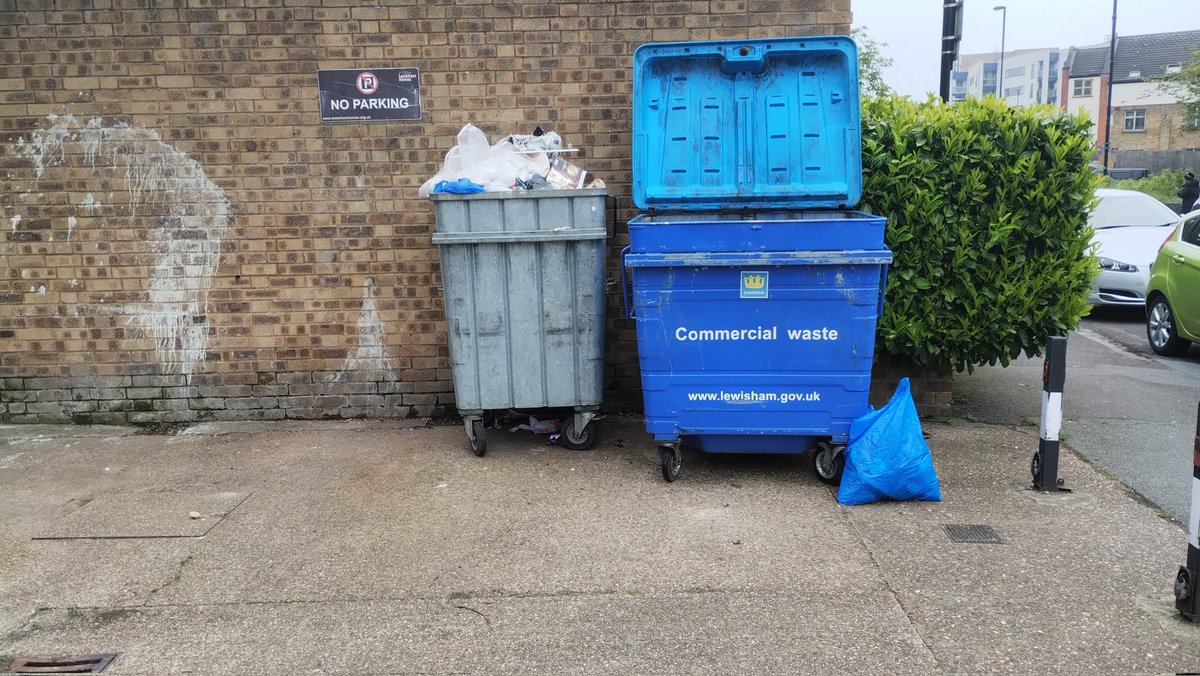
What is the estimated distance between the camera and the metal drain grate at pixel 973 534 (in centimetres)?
419

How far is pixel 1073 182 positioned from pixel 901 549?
9.44ft

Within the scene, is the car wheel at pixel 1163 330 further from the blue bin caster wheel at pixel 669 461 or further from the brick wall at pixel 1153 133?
the brick wall at pixel 1153 133

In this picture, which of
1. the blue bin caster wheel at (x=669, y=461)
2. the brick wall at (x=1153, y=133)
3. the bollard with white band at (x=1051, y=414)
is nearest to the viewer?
the bollard with white band at (x=1051, y=414)


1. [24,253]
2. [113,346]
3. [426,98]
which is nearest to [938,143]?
[426,98]

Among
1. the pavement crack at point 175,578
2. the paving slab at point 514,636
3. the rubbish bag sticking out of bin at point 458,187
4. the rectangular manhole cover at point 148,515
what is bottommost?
the paving slab at point 514,636

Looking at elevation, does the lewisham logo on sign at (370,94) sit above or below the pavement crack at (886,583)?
above

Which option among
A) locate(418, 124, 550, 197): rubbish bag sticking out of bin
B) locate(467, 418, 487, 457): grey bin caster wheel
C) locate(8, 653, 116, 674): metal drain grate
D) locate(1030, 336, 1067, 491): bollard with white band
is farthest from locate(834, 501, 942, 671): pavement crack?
locate(8, 653, 116, 674): metal drain grate

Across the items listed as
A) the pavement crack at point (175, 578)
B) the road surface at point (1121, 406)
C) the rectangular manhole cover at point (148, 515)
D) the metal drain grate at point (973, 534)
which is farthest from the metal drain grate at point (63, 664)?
the road surface at point (1121, 406)

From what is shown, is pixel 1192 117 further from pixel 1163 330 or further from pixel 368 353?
pixel 368 353

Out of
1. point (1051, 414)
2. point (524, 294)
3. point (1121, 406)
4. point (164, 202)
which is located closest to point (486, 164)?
point (524, 294)

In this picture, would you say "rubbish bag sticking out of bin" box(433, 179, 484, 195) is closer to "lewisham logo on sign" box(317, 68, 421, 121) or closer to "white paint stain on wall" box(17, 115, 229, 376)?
"lewisham logo on sign" box(317, 68, 421, 121)

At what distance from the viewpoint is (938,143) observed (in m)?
5.70

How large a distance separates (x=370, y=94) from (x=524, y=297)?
183 centimetres

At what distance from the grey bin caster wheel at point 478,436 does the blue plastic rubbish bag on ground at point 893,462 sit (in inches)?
83.6
